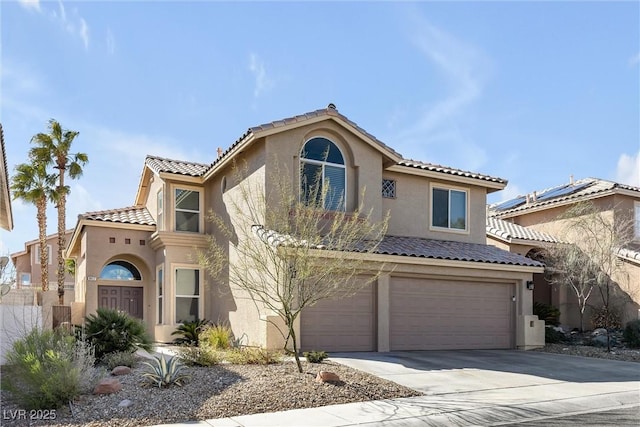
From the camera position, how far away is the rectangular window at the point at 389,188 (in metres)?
19.4

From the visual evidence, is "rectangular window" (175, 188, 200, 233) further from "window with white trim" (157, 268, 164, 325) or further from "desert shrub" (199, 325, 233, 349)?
"desert shrub" (199, 325, 233, 349)

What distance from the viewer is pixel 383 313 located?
639 inches

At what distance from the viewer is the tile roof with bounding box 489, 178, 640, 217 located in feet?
80.0

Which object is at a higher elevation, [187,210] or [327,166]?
[327,166]

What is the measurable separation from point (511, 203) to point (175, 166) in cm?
1867

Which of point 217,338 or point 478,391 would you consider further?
point 217,338

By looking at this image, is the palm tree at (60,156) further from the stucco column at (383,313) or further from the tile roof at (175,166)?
the stucco column at (383,313)

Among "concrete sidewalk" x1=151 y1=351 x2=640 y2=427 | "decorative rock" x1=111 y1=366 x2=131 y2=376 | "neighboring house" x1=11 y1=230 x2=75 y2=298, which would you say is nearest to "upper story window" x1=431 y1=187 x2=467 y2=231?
"concrete sidewalk" x1=151 y1=351 x2=640 y2=427

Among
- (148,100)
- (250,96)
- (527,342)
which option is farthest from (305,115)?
(527,342)

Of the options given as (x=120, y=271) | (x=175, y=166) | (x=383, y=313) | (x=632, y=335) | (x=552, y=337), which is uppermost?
(x=175, y=166)

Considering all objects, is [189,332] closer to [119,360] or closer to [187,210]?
[187,210]

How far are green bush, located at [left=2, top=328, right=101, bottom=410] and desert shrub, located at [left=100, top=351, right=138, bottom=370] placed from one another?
62.0 inches

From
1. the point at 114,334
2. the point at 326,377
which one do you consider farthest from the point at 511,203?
the point at 114,334

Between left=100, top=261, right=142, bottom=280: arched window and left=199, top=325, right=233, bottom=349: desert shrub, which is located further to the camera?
left=100, top=261, right=142, bottom=280: arched window
